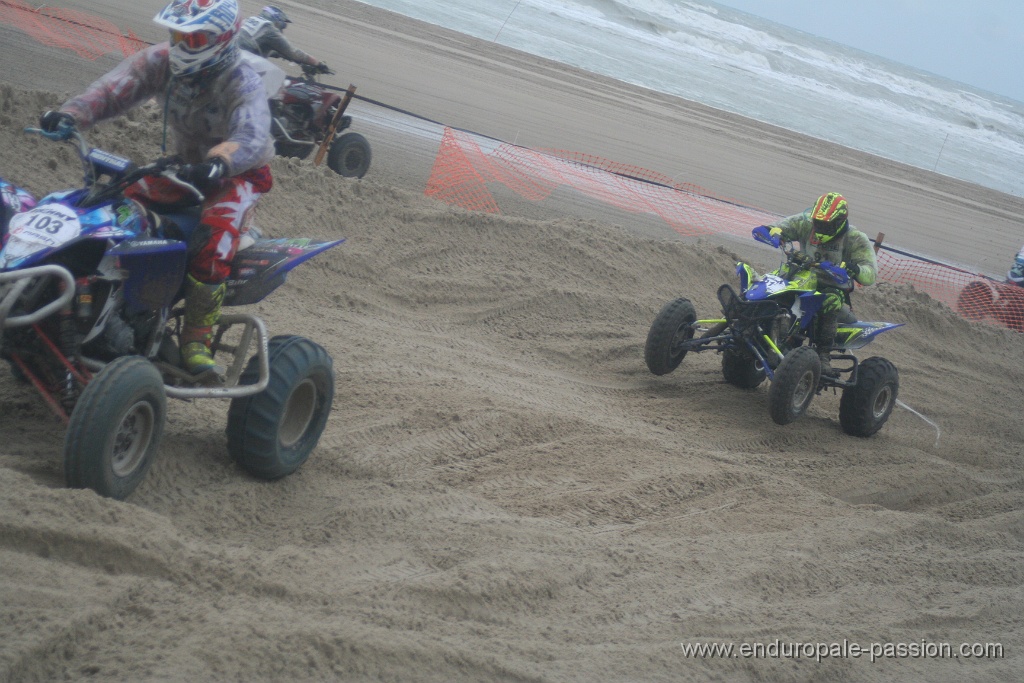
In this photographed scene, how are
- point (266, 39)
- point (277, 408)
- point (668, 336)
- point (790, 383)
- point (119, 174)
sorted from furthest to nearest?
point (266, 39) → point (668, 336) → point (790, 383) → point (277, 408) → point (119, 174)

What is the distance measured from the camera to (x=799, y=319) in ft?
24.5

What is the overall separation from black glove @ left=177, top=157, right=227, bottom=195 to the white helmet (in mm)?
546

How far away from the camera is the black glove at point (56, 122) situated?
12.5 feet

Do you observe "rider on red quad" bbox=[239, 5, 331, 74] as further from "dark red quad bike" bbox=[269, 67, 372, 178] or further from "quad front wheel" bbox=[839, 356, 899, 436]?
"quad front wheel" bbox=[839, 356, 899, 436]

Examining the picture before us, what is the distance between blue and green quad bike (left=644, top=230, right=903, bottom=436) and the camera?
7.11 metres

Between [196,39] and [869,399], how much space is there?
228 inches

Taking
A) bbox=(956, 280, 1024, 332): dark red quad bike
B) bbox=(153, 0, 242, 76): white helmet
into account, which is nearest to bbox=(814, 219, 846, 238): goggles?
bbox=(153, 0, 242, 76): white helmet

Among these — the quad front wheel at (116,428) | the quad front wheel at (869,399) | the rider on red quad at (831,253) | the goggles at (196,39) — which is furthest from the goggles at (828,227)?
the quad front wheel at (116,428)

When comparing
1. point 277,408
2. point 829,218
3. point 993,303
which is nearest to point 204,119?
point 277,408

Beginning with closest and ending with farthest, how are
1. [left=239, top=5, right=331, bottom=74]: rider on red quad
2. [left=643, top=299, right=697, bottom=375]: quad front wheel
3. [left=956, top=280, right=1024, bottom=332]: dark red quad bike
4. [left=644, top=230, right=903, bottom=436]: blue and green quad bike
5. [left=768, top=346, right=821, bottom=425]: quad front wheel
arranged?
[left=768, top=346, right=821, bottom=425]: quad front wheel < [left=644, top=230, right=903, bottom=436]: blue and green quad bike < [left=643, top=299, right=697, bottom=375]: quad front wheel < [left=239, top=5, right=331, bottom=74]: rider on red quad < [left=956, top=280, right=1024, bottom=332]: dark red quad bike

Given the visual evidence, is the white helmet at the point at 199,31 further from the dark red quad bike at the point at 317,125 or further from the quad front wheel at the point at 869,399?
the dark red quad bike at the point at 317,125

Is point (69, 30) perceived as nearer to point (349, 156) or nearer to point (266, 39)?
point (266, 39)

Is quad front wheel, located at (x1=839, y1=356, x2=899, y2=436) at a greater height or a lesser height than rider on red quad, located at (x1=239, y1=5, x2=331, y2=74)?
lesser

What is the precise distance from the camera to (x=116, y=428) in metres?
3.24
